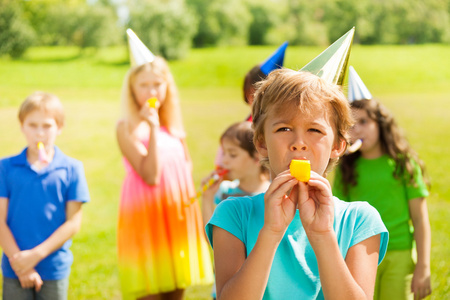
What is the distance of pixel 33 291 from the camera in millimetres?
2812

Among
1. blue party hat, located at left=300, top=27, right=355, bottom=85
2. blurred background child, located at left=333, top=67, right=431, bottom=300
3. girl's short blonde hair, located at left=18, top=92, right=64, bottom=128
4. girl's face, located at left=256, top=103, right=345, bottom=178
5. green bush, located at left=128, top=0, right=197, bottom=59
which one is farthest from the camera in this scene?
green bush, located at left=128, top=0, right=197, bottom=59

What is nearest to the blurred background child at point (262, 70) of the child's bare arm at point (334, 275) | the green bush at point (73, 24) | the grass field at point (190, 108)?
the child's bare arm at point (334, 275)

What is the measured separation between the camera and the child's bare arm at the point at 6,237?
108 inches

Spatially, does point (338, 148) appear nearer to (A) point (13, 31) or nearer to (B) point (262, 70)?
(B) point (262, 70)

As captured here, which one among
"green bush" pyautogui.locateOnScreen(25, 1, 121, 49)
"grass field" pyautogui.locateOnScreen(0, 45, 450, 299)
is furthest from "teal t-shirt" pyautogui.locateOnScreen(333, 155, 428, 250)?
"green bush" pyautogui.locateOnScreen(25, 1, 121, 49)

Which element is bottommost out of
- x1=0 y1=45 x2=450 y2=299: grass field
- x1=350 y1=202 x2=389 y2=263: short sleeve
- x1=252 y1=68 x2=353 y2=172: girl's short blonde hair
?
x1=0 y1=45 x2=450 y2=299: grass field

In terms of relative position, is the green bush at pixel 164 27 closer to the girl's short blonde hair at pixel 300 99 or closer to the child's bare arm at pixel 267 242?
the girl's short blonde hair at pixel 300 99

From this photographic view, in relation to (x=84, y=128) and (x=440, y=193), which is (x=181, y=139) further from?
(x=84, y=128)

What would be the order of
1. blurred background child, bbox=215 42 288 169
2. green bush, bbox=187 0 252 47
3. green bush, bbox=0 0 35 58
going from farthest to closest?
green bush, bbox=187 0 252 47 < green bush, bbox=0 0 35 58 < blurred background child, bbox=215 42 288 169

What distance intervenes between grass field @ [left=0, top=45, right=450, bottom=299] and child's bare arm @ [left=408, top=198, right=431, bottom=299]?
4.24 feet

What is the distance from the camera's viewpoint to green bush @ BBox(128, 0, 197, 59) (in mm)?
23000

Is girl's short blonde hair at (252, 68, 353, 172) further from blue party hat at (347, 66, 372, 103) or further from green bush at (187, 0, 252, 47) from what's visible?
green bush at (187, 0, 252, 47)

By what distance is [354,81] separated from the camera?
273 centimetres

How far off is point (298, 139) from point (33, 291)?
1984 millimetres
